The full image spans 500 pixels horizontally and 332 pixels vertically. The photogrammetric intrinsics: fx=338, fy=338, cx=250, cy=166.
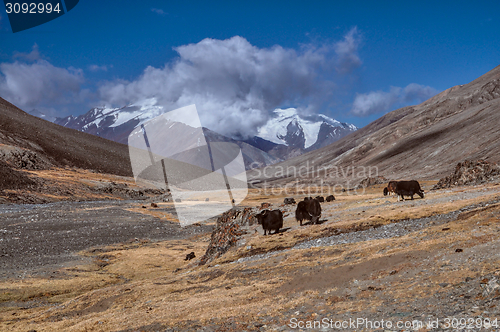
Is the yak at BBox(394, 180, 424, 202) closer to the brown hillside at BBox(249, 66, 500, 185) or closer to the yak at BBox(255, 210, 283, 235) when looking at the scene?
the yak at BBox(255, 210, 283, 235)

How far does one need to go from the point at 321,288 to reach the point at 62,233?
115ft

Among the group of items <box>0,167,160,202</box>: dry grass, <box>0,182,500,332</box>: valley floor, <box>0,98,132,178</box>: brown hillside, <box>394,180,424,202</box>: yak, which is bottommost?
<box>0,182,500,332</box>: valley floor

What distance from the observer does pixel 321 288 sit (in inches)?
372

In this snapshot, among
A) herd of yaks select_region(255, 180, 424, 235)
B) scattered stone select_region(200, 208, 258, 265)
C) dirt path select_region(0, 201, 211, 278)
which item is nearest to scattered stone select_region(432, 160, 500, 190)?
herd of yaks select_region(255, 180, 424, 235)

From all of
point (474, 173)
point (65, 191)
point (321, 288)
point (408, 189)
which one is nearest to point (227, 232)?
point (321, 288)

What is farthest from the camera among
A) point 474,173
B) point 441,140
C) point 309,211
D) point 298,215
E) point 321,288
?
point 441,140

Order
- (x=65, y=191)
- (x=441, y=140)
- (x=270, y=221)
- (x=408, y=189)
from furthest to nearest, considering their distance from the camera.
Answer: (x=441, y=140)
(x=65, y=191)
(x=408, y=189)
(x=270, y=221)

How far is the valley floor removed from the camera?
6652 mm

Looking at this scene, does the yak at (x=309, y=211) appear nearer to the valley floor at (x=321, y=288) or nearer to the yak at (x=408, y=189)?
the valley floor at (x=321, y=288)

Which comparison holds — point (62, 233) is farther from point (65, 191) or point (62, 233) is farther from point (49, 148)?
point (49, 148)

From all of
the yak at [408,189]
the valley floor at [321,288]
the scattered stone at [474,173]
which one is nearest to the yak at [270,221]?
the valley floor at [321,288]

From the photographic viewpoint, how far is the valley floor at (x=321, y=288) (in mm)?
6652

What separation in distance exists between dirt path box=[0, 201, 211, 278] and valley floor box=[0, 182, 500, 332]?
219 inches

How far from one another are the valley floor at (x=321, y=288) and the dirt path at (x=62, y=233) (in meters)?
5.55
